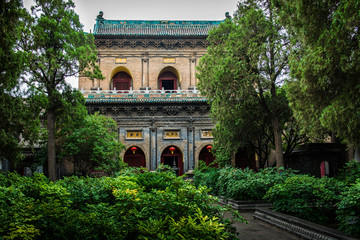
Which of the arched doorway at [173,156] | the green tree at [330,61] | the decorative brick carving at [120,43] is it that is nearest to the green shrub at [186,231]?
the green tree at [330,61]

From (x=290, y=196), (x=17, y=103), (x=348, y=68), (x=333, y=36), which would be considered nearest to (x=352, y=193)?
(x=290, y=196)

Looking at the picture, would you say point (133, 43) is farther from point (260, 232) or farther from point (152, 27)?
point (260, 232)

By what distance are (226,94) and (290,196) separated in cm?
604

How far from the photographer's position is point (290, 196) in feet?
24.4

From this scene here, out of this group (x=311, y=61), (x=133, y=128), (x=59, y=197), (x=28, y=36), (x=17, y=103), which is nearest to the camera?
(x=59, y=197)

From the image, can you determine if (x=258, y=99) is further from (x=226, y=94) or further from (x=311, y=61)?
A: (x=311, y=61)

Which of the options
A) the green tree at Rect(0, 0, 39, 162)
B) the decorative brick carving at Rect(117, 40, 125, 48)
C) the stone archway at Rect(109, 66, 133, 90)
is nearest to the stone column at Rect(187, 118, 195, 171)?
the stone archway at Rect(109, 66, 133, 90)

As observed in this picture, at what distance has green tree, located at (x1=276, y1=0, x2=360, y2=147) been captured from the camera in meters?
7.23

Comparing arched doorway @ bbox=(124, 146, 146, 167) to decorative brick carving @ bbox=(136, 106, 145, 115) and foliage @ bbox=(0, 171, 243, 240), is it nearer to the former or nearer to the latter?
decorative brick carving @ bbox=(136, 106, 145, 115)

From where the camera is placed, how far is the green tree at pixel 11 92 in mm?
6906

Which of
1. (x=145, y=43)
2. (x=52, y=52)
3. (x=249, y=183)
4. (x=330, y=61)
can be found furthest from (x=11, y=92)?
(x=145, y=43)

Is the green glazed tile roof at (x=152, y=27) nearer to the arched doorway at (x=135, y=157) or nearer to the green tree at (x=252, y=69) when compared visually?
the arched doorway at (x=135, y=157)

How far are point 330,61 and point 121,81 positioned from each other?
19.3 metres

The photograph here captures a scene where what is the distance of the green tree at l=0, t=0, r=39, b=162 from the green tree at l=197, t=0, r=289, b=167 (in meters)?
6.95
